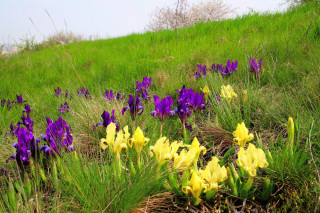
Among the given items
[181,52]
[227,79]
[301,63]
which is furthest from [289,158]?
[181,52]

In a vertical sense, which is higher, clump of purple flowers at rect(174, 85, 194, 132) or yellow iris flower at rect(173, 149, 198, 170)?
clump of purple flowers at rect(174, 85, 194, 132)

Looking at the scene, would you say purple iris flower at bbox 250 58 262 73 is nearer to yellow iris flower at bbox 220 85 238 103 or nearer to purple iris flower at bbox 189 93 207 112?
yellow iris flower at bbox 220 85 238 103

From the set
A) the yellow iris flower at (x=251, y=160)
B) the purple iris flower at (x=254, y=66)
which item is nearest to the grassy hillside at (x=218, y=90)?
the purple iris flower at (x=254, y=66)

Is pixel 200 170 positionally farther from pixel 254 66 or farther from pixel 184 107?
pixel 254 66

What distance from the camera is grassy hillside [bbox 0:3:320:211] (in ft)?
4.47

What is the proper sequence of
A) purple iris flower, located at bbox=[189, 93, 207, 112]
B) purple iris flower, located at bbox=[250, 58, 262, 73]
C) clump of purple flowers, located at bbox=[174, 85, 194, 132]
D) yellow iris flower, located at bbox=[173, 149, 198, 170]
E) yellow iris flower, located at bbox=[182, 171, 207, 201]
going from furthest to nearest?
purple iris flower, located at bbox=[250, 58, 262, 73], purple iris flower, located at bbox=[189, 93, 207, 112], clump of purple flowers, located at bbox=[174, 85, 194, 132], yellow iris flower, located at bbox=[173, 149, 198, 170], yellow iris flower, located at bbox=[182, 171, 207, 201]

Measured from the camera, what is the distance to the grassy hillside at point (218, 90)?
1.36 m

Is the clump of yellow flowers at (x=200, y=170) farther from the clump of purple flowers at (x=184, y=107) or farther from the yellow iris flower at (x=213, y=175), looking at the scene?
the clump of purple flowers at (x=184, y=107)

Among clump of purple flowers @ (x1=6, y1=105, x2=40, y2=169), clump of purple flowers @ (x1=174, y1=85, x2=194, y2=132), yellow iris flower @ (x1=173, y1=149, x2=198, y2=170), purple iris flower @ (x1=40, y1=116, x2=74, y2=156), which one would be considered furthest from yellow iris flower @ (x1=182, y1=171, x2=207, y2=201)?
clump of purple flowers @ (x1=6, y1=105, x2=40, y2=169)

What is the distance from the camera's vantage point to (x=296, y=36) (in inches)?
139

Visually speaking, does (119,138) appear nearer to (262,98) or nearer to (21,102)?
(262,98)

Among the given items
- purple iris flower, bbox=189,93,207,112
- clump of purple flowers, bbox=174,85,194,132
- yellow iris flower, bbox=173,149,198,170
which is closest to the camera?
yellow iris flower, bbox=173,149,198,170

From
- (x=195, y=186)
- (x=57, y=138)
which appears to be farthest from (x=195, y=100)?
(x=57, y=138)

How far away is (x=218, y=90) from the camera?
234cm
